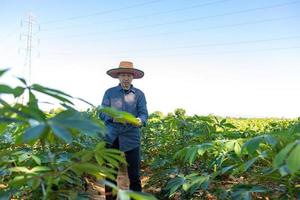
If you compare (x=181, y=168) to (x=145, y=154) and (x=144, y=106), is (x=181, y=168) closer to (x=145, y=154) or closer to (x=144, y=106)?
(x=144, y=106)

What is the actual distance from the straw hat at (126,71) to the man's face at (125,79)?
1.4 inches

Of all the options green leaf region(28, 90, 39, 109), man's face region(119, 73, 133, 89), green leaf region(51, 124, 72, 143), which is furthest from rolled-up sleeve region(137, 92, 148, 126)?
green leaf region(51, 124, 72, 143)

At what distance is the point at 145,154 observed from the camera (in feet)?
23.0

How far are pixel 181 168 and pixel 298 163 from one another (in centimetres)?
315

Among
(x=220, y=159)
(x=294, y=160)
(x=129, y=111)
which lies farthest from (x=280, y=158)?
(x=129, y=111)

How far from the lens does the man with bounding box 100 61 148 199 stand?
15.0 feet

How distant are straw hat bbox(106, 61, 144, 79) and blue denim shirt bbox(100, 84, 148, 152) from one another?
0.52ft

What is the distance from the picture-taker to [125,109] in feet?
15.2

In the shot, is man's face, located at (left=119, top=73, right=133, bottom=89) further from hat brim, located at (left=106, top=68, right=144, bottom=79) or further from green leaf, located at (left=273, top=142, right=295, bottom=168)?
green leaf, located at (left=273, top=142, right=295, bottom=168)

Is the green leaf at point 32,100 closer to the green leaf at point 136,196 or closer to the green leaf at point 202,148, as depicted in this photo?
the green leaf at point 136,196

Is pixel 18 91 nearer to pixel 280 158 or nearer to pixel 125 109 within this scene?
pixel 280 158

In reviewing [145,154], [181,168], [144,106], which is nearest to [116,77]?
[144,106]

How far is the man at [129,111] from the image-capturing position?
4582 mm

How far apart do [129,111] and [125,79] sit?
316 millimetres
